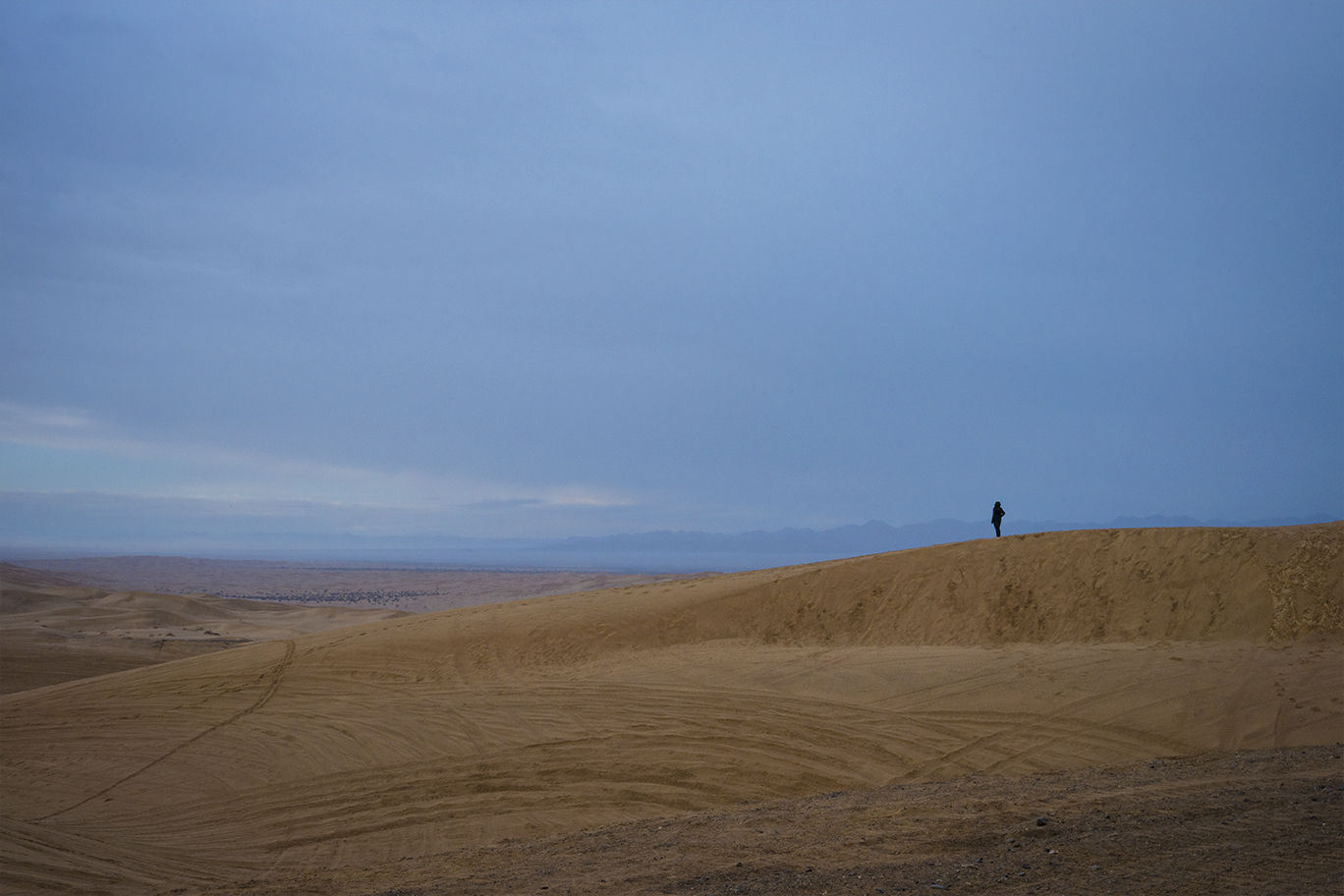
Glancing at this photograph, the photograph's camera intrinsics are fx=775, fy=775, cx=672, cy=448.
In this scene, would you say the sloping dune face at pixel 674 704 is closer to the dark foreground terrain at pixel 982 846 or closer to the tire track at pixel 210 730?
the tire track at pixel 210 730

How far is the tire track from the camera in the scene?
1109cm

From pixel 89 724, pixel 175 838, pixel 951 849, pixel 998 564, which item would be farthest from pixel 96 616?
pixel 951 849

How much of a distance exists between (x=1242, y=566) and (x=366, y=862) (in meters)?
15.0

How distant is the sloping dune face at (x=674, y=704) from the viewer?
9789mm

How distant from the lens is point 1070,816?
644cm

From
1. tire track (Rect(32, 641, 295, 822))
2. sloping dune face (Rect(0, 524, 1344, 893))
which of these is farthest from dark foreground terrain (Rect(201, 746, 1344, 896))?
tire track (Rect(32, 641, 295, 822))

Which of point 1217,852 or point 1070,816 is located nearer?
point 1217,852

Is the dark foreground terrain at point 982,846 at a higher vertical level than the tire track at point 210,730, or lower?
higher

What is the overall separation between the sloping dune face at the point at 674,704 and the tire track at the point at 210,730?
0.19 feet

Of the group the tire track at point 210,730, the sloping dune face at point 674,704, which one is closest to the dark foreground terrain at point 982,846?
the sloping dune face at point 674,704

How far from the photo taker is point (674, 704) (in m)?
12.6

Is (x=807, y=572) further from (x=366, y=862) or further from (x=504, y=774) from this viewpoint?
(x=366, y=862)

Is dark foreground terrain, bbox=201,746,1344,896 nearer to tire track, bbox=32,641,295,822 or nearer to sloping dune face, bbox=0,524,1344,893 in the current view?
sloping dune face, bbox=0,524,1344,893

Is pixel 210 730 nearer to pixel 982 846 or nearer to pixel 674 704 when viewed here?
pixel 674 704
